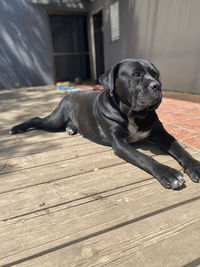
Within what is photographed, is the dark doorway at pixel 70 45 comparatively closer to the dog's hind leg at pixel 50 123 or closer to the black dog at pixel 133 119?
Answer: the dog's hind leg at pixel 50 123

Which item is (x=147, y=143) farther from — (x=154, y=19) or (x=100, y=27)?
(x=100, y=27)

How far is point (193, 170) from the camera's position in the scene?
1.55 m

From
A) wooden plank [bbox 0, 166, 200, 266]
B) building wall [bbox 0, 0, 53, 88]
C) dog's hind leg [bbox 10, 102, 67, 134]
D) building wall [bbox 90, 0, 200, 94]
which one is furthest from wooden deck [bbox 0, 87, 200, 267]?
building wall [bbox 0, 0, 53, 88]

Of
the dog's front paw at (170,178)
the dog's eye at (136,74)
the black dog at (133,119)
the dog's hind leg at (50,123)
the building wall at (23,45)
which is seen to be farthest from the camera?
the building wall at (23,45)

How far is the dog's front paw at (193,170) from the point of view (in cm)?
149

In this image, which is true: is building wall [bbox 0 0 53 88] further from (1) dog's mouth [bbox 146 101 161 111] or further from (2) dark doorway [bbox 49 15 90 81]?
(1) dog's mouth [bbox 146 101 161 111]

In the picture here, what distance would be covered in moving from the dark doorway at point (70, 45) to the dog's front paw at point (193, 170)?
965 cm

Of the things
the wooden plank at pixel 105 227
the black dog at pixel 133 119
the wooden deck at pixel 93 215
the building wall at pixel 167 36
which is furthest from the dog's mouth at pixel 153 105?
the building wall at pixel 167 36

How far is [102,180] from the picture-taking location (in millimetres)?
1590

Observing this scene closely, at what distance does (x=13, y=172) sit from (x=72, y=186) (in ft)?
2.02

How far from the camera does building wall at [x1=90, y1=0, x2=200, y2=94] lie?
4188mm

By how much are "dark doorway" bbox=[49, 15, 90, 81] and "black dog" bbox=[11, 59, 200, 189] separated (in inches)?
345

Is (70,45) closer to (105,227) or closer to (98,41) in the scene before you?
(98,41)

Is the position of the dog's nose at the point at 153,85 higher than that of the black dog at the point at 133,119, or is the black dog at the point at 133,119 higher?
the dog's nose at the point at 153,85
